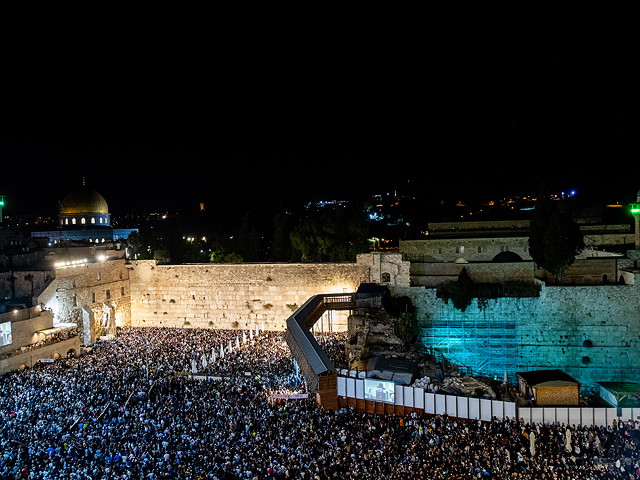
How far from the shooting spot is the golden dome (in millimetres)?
54594

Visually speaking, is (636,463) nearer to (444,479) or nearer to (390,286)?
(444,479)

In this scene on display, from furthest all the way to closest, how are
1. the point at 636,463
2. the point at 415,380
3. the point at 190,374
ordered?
the point at 190,374 → the point at 415,380 → the point at 636,463

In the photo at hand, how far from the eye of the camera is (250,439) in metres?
12.7

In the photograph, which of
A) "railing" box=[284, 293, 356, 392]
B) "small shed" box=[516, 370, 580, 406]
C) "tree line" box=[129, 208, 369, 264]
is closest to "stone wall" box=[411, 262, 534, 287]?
"railing" box=[284, 293, 356, 392]

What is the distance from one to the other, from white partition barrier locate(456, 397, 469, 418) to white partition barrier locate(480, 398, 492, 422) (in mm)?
396

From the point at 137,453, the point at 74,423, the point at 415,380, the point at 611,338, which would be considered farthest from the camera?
the point at 611,338

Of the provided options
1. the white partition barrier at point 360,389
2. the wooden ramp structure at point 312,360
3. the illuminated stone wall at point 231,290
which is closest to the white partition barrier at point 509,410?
the white partition barrier at point 360,389

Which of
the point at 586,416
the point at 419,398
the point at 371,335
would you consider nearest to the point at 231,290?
the point at 371,335

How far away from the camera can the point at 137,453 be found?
1241cm

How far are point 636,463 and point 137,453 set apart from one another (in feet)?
38.8

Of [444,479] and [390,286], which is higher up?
[390,286]

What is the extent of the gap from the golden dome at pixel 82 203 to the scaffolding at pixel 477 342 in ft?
143

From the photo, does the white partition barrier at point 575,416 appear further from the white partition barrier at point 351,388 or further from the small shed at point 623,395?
the white partition barrier at point 351,388

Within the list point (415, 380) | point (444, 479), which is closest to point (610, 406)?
point (415, 380)
